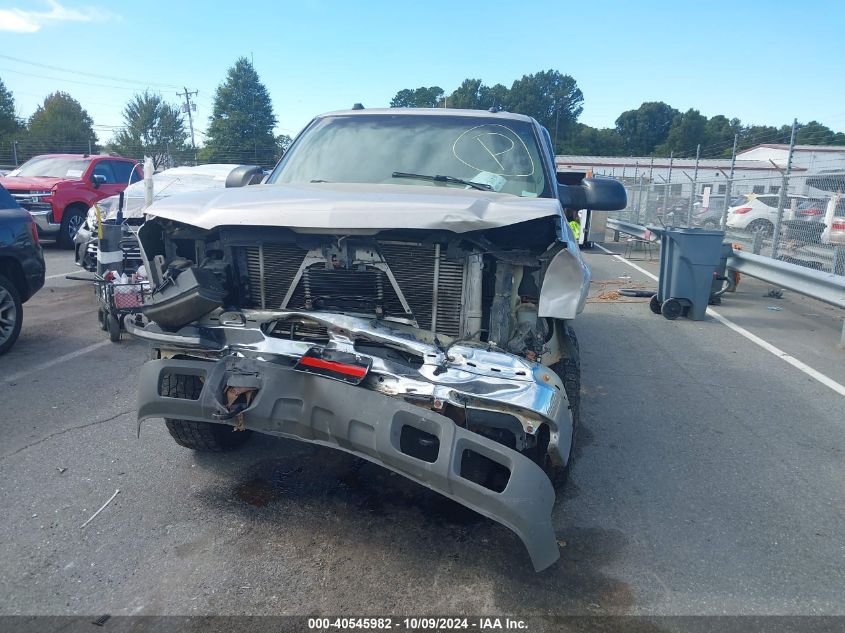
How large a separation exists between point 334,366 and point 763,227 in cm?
1235

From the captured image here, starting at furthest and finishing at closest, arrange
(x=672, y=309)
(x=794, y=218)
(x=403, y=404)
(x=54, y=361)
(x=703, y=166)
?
(x=703, y=166) < (x=794, y=218) < (x=672, y=309) < (x=54, y=361) < (x=403, y=404)

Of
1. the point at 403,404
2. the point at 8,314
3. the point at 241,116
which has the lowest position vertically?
the point at 8,314

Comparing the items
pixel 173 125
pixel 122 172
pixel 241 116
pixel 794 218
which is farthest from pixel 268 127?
pixel 794 218

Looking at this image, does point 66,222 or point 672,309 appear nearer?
point 672,309

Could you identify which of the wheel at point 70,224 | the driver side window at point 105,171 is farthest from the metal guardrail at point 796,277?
the driver side window at point 105,171

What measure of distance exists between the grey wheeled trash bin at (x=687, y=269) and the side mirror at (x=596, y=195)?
3.99 m

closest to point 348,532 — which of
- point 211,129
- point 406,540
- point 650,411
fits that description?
point 406,540

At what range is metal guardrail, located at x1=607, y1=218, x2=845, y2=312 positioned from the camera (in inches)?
273

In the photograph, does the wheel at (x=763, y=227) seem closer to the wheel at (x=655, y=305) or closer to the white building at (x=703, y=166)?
the white building at (x=703, y=166)

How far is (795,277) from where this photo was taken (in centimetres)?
784

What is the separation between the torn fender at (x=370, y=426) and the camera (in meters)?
2.45

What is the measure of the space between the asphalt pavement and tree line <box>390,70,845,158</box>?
67.6 meters

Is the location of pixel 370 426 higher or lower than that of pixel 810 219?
lower

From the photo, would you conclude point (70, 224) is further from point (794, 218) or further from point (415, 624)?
point (794, 218)
